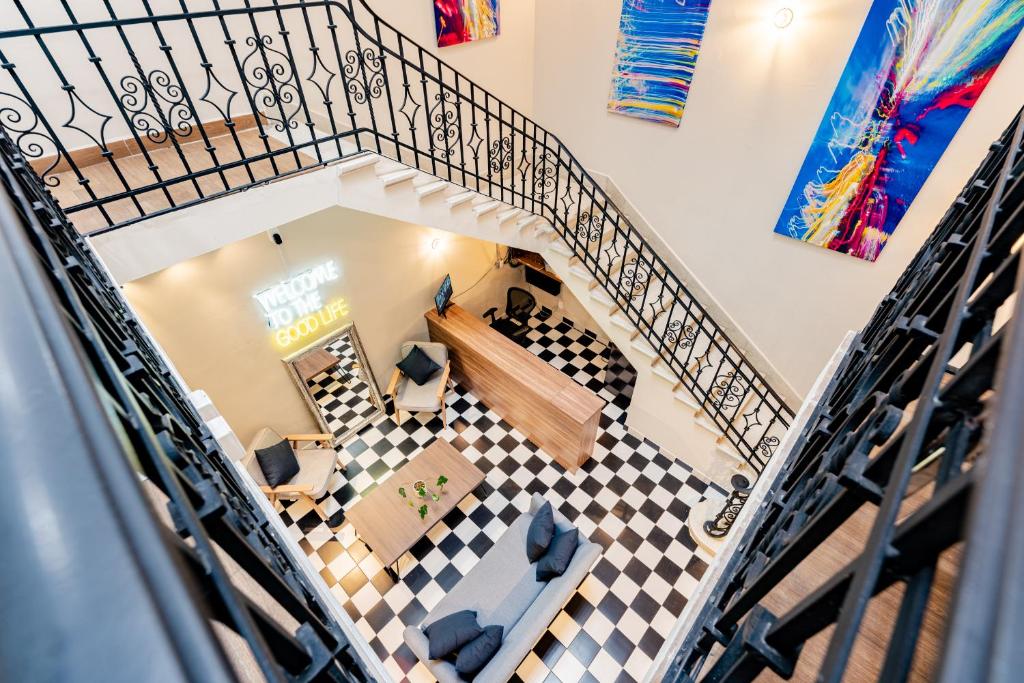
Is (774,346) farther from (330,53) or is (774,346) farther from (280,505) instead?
(280,505)

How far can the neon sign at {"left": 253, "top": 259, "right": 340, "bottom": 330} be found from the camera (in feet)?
15.5

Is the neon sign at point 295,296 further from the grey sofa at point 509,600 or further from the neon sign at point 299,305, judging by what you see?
the grey sofa at point 509,600

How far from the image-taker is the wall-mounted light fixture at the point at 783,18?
4070mm

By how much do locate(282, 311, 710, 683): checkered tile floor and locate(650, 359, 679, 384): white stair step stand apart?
1.40 meters

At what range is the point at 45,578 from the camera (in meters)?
0.30

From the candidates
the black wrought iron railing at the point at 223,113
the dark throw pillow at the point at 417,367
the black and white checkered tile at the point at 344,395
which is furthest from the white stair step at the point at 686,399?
the black and white checkered tile at the point at 344,395

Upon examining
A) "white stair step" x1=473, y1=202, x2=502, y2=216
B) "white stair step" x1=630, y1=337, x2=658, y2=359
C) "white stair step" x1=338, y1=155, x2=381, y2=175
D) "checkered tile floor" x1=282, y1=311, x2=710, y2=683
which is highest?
"white stair step" x1=338, y1=155, x2=381, y2=175

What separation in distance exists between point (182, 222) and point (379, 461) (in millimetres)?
3746

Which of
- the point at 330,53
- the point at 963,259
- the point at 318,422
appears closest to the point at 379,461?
the point at 318,422

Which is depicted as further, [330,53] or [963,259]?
[330,53]

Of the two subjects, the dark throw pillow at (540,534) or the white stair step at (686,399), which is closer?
the dark throw pillow at (540,534)

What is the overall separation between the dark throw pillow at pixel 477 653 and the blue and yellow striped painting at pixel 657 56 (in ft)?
17.8

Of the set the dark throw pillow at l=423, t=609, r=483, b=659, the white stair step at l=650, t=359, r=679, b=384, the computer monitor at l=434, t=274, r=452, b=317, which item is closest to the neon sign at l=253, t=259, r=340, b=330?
the computer monitor at l=434, t=274, r=452, b=317

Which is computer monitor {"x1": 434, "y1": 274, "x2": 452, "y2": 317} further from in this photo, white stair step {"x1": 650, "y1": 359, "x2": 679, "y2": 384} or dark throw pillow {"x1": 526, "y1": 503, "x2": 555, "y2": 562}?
dark throw pillow {"x1": 526, "y1": 503, "x2": 555, "y2": 562}
